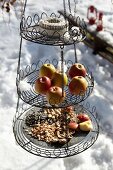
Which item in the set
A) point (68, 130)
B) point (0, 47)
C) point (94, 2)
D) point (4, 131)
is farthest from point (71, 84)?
point (94, 2)

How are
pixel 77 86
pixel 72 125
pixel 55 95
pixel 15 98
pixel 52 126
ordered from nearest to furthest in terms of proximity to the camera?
pixel 55 95
pixel 77 86
pixel 72 125
pixel 52 126
pixel 15 98

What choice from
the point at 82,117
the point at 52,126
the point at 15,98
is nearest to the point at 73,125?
the point at 82,117

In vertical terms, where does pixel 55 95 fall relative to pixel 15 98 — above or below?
below

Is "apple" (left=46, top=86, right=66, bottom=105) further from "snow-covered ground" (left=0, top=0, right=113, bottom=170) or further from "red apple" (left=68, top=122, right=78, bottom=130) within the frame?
"snow-covered ground" (left=0, top=0, right=113, bottom=170)

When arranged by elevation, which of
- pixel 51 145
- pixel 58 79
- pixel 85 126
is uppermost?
pixel 58 79

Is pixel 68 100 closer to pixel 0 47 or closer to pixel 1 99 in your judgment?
pixel 1 99

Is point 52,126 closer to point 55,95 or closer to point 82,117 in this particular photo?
point 82,117

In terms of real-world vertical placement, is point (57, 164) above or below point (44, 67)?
below
